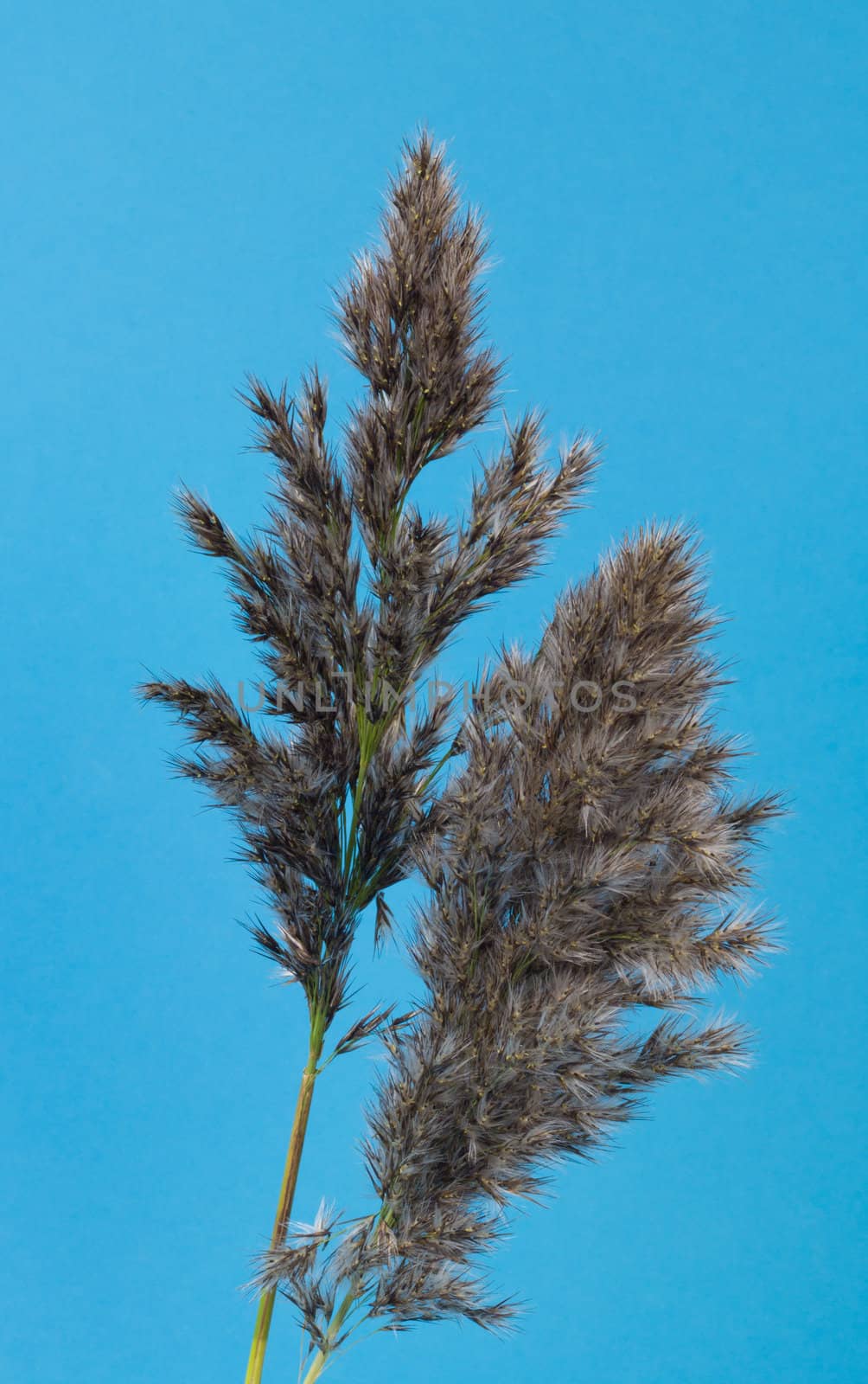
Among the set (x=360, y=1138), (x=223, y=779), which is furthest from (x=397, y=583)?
(x=360, y=1138)

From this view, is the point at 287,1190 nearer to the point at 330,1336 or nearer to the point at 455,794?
the point at 330,1336

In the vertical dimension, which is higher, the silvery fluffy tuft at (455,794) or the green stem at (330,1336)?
the silvery fluffy tuft at (455,794)

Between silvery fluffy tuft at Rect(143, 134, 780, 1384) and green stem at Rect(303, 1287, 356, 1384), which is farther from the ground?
silvery fluffy tuft at Rect(143, 134, 780, 1384)

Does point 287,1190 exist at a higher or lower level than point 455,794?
lower

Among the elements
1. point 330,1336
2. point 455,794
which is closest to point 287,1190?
point 330,1336

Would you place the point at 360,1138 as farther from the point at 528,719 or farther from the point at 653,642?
A: the point at 653,642
